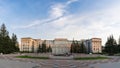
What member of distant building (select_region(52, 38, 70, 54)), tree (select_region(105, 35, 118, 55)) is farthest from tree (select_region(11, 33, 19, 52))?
tree (select_region(105, 35, 118, 55))

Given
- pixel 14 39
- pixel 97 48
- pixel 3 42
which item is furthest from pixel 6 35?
pixel 97 48

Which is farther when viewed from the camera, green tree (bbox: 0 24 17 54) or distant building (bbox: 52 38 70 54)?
distant building (bbox: 52 38 70 54)

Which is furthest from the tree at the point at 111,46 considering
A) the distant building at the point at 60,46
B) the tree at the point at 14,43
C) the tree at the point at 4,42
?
the tree at the point at 4,42

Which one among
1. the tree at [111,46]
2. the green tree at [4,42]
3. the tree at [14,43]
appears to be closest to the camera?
the green tree at [4,42]

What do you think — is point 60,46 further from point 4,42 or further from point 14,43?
point 4,42

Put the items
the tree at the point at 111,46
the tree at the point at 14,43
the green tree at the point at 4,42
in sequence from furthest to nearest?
1. the tree at the point at 111,46
2. the tree at the point at 14,43
3. the green tree at the point at 4,42

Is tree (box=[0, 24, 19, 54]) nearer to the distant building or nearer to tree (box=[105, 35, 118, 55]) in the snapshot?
the distant building

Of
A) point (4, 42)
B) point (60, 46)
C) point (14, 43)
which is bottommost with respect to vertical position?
point (60, 46)

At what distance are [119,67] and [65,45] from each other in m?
64.8

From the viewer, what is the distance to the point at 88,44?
10056 cm

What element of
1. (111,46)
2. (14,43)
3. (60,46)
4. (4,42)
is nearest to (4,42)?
(4,42)

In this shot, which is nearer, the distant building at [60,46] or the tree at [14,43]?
the tree at [14,43]

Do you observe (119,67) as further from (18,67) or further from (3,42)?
(3,42)

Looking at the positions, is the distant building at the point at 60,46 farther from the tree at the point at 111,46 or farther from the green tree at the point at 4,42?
the green tree at the point at 4,42
